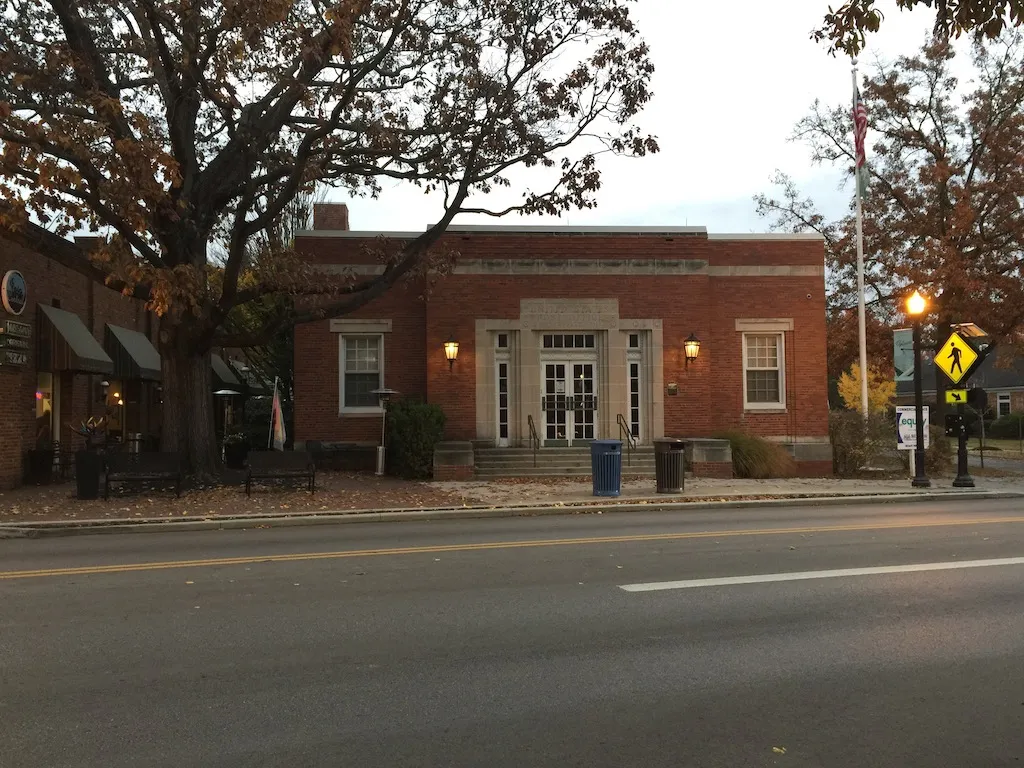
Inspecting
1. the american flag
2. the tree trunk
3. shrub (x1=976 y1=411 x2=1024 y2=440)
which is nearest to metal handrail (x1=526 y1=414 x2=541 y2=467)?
the tree trunk

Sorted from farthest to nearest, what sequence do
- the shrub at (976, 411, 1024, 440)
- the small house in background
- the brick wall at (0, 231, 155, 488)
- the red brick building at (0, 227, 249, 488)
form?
the small house in background < the shrub at (976, 411, 1024, 440) < the brick wall at (0, 231, 155, 488) < the red brick building at (0, 227, 249, 488)

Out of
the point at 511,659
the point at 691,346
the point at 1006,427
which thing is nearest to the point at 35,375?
the point at 691,346

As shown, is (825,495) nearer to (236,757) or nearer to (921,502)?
(921,502)

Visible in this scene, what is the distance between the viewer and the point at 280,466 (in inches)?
658

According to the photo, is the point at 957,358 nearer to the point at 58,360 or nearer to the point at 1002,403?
the point at 58,360

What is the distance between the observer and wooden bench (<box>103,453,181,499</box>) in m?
15.8

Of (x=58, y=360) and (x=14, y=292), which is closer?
(x=14, y=292)

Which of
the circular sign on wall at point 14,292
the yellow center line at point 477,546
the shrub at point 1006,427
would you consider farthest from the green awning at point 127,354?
the shrub at point 1006,427

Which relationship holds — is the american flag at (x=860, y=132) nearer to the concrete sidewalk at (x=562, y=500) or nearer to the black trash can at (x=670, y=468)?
the concrete sidewalk at (x=562, y=500)

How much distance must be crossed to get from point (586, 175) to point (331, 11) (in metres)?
6.06

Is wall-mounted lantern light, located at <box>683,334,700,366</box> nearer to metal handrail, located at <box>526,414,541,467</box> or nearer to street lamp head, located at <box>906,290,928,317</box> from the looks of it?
metal handrail, located at <box>526,414,541,467</box>

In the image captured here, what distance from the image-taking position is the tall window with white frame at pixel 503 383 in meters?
21.6

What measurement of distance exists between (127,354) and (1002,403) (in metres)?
51.9

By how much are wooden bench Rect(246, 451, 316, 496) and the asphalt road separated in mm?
6417
